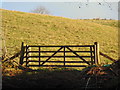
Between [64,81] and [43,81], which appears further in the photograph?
[43,81]

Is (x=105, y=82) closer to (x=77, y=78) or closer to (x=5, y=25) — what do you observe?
(x=77, y=78)

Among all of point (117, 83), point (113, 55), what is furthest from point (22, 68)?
point (113, 55)

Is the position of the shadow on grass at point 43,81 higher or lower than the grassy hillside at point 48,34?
lower

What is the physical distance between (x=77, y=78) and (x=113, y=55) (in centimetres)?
1509

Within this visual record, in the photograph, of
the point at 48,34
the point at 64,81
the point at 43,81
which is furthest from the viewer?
the point at 48,34

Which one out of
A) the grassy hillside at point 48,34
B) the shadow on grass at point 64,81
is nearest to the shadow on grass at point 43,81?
the shadow on grass at point 64,81

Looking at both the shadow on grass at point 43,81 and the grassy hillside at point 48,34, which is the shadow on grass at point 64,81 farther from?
the grassy hillside at point 48,34

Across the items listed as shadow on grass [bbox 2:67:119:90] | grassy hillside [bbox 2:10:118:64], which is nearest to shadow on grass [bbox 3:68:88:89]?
shadow on grass [bbox 2:67:119:90]

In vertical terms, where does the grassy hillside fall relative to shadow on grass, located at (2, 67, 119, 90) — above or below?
above

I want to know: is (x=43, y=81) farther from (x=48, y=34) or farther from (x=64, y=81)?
(x=48, y=34)

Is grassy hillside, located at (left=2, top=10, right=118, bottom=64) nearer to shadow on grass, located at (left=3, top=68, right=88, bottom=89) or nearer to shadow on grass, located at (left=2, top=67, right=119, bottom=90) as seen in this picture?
shadow on grass, located at (left=3, top=68, right=88, bottom=89)

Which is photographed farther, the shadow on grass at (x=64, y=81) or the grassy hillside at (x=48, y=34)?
the grassy hillside at (x=48, y=34)

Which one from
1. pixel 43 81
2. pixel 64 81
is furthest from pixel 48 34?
pixel 64 81

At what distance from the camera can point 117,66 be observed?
27.8ft
